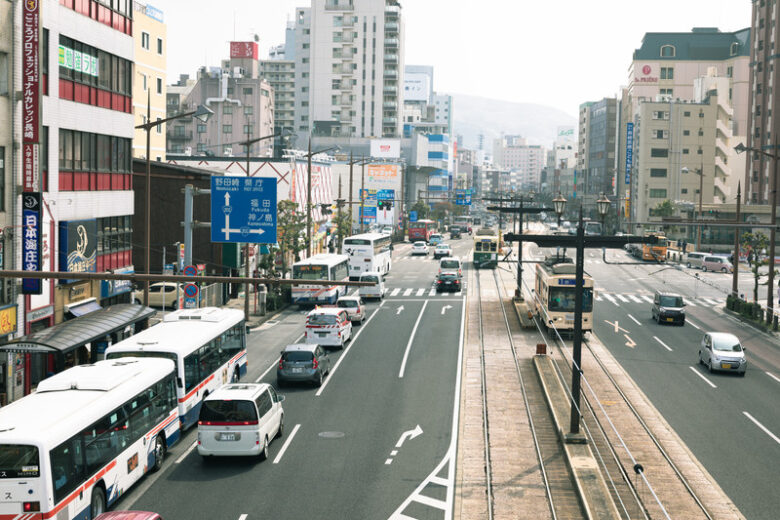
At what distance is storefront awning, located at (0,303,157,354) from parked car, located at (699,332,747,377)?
949 inches

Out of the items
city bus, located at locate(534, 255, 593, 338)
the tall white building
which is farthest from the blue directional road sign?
the tall white building

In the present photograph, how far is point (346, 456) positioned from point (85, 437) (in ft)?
25.2

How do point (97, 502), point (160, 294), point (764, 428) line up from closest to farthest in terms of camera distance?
point (97, 502) < point (764, 428) < point (160, 294)

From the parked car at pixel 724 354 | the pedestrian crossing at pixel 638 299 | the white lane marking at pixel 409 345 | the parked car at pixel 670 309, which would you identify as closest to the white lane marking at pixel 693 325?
the parked car at pixel 670 309

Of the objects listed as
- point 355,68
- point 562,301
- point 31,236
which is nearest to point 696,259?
point 562,301

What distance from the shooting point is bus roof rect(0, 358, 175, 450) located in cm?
1647

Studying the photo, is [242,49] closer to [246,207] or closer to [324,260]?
[324,260]

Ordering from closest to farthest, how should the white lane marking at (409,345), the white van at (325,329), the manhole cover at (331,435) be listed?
the manhole cover at (331,435) < the white lane marking at (409,345) < the white van at (325,329)

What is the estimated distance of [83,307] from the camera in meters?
35.4

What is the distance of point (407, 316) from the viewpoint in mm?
52000

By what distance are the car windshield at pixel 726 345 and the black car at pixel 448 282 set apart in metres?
28.5

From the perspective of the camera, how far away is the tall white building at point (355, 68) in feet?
539

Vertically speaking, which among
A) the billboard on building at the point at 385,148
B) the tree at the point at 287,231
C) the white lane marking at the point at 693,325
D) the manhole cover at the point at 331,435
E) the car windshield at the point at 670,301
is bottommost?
the manhole cover at the point at 331,435

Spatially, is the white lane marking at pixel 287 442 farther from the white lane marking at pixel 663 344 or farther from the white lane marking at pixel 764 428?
the white lane marking at pixel 663 344
